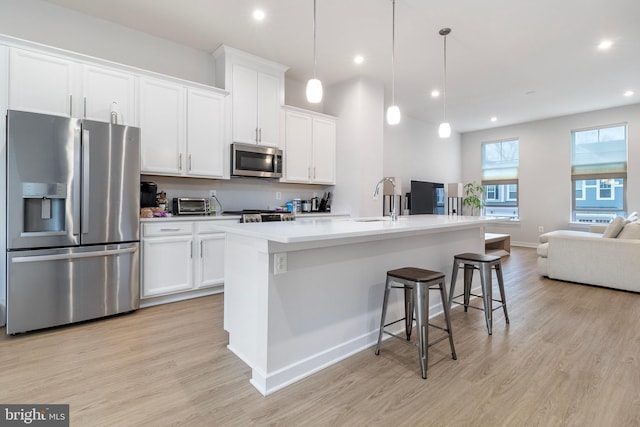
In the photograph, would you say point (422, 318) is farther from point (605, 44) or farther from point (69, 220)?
point (605, 44)

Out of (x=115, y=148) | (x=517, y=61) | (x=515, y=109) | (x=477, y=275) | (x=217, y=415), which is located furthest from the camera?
(x=515, y=109)

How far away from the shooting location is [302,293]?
6.50 ft

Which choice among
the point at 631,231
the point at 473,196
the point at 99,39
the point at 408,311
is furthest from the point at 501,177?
the point at 99,39

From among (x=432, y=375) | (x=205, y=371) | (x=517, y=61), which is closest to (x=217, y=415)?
(x=205, y=371)

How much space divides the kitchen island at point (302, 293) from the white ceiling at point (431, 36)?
2.29 meters

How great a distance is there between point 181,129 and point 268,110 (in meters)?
1.20

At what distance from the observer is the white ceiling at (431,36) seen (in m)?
3.12

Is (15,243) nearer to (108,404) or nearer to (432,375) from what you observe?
(108,404)

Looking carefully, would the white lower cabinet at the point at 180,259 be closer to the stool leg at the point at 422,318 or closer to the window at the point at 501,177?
the stool leg at the point at 422,318

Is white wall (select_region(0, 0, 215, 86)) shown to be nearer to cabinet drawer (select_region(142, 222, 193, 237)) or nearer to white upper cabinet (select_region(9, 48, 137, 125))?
white upper cabinet (select_region(9, 48, 137, 125))

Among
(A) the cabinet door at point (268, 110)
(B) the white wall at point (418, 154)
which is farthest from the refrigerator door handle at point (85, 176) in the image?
(B) the white wall at point (418, 154)

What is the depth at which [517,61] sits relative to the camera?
4348mm

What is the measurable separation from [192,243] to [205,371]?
1.72 metres

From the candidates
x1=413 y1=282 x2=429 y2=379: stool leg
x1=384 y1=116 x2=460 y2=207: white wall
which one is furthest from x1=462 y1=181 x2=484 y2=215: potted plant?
x1=413 y1=282 x2=429 y2=379: stool leg
